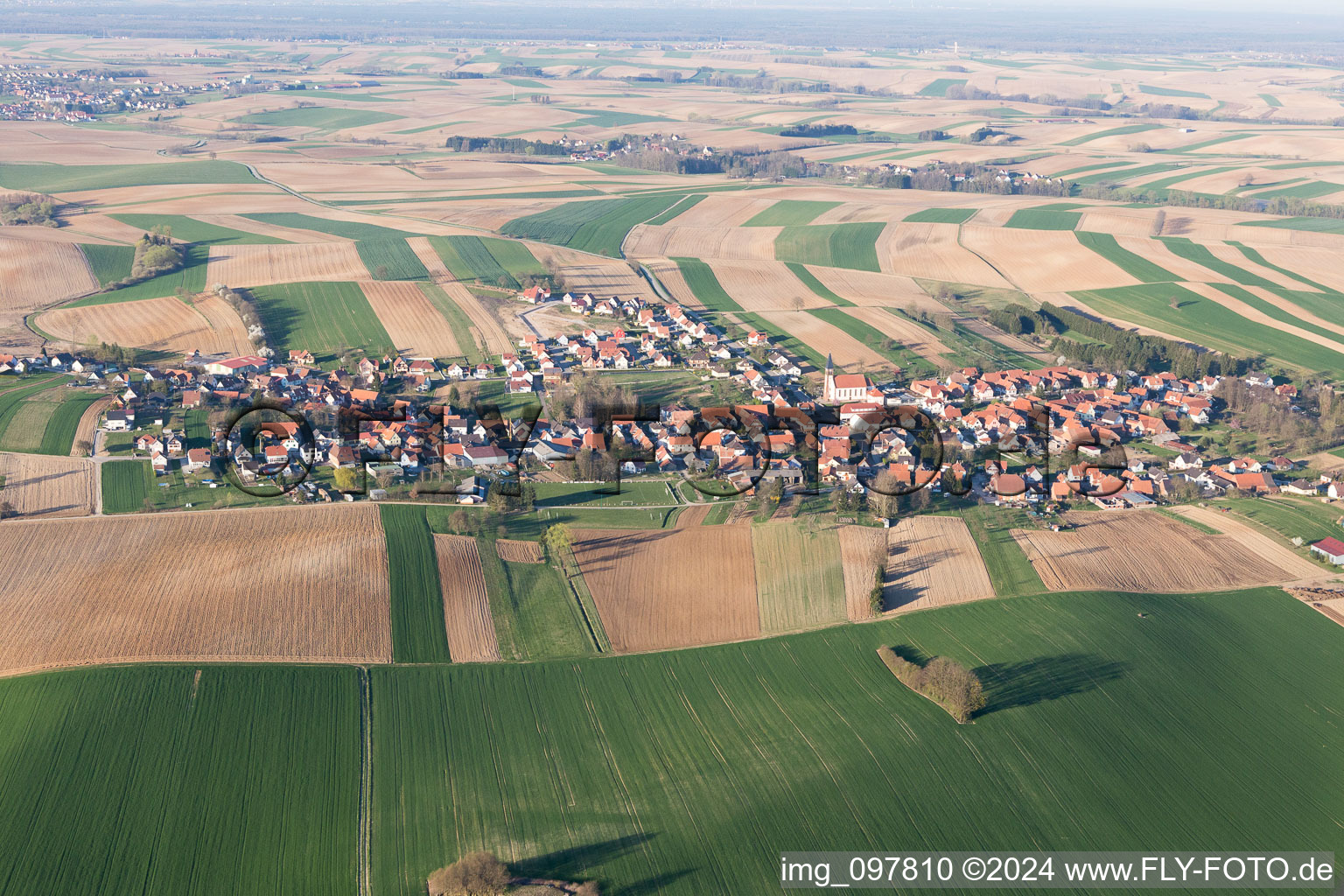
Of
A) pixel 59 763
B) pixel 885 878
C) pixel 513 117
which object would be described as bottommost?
pixel 885 878

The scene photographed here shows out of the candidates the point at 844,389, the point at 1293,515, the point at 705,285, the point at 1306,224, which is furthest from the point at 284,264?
the point at 1306,224

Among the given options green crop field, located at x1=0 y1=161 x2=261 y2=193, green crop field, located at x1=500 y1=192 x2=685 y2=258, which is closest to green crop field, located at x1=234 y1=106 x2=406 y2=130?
green crop field, located at x1=0 y1=161 x2=261 y2=193

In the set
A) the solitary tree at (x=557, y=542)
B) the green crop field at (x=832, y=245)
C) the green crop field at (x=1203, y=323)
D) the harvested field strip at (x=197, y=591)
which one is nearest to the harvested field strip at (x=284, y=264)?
the green crop field at (x=832, y=245)

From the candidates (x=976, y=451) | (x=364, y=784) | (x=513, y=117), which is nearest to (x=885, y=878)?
(x=364, y=784)

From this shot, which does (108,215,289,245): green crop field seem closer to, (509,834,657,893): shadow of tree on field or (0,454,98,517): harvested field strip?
(0,454,98,517): harvested field strip

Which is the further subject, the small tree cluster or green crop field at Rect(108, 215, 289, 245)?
green crop field at Rect(108, 215, 289, 245)

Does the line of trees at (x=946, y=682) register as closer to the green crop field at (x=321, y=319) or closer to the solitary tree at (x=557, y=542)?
the solitary tree at (x=557, y=542)

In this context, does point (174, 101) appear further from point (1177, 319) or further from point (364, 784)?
point (364, 784)
